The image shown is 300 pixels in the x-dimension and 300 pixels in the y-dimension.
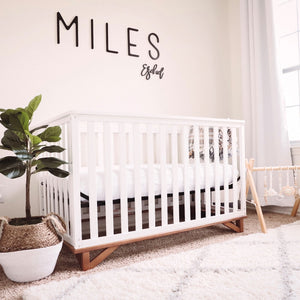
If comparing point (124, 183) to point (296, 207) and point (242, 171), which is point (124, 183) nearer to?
point (242, 171)

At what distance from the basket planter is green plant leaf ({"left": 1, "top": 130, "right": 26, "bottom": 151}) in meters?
0.32

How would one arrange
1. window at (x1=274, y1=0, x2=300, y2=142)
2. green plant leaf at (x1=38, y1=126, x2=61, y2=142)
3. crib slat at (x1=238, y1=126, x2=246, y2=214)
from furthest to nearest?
window at (x1=274, y1=0, x2=300, y2=142), crib slat at (x1=238, y1=126, x2=246, y2=214), green plant leaf at (x1=38, y1=126, x2=61, y2=142)

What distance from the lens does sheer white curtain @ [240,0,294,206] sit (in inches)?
95.0

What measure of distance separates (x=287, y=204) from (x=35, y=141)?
6.52ft

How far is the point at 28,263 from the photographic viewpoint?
1179mm

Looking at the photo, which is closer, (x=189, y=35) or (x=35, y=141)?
(x=35, y=141)

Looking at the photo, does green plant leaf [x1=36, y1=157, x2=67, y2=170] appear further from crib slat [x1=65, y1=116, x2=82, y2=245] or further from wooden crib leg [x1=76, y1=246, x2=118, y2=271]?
wooden crib leg [x1=76, y1=246, x2=118, y2=271]

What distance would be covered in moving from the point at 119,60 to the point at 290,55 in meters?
1.46

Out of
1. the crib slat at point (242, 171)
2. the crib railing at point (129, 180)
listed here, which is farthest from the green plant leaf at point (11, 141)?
the crib slat at point (242, 171)

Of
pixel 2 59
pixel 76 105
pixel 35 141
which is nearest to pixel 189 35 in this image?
pixel 76 105

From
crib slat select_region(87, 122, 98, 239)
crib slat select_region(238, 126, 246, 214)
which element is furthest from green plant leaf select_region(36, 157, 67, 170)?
crib slat select_region(238, 126, 246, 214)

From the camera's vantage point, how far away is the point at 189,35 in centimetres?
273

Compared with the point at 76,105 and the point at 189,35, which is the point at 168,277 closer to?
the point at 76,105

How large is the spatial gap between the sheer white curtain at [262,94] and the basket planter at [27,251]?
1827mm
